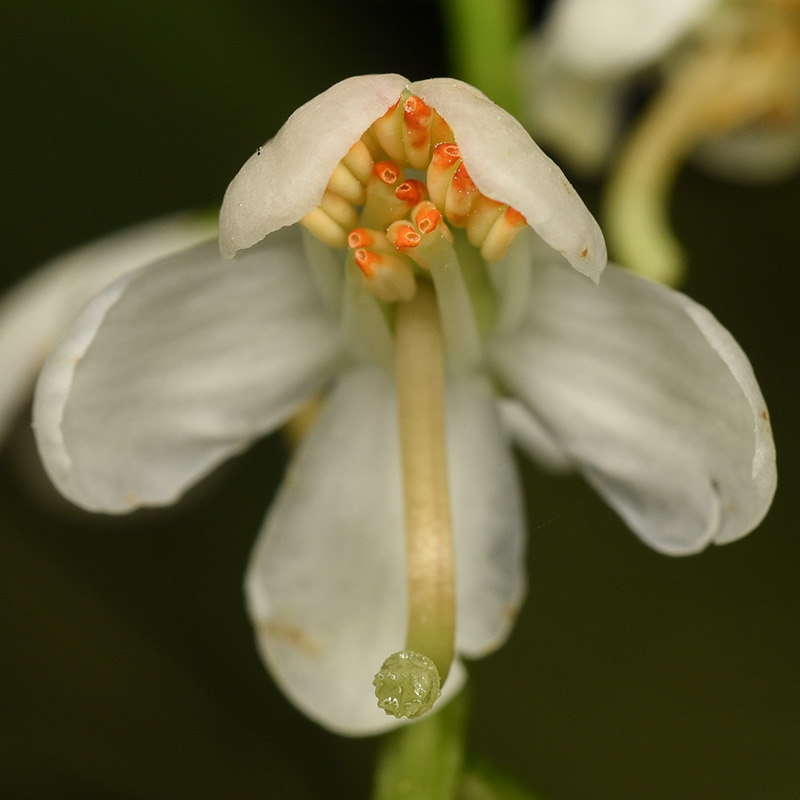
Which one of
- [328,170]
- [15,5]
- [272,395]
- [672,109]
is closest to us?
[328,170]

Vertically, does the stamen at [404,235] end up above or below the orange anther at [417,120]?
below

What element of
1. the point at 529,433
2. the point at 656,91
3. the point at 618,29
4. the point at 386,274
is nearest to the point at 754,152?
the point at 656,91

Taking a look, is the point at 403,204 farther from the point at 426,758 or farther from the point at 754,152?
the point at 754,152

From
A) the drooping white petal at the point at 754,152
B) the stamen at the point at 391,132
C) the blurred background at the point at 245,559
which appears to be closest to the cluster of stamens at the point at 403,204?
the stamen at the point at 391,132

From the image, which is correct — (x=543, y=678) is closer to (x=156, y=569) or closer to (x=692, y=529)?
(x=156, y=569)

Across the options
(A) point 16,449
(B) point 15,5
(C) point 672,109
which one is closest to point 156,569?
(A) point 16,449

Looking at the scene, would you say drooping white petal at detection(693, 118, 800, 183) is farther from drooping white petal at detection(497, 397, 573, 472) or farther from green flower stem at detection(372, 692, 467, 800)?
green flower stem at detection(372, 692, 467, 800)

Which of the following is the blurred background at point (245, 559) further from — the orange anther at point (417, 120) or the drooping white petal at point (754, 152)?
the orange anther at point (417, 120)
